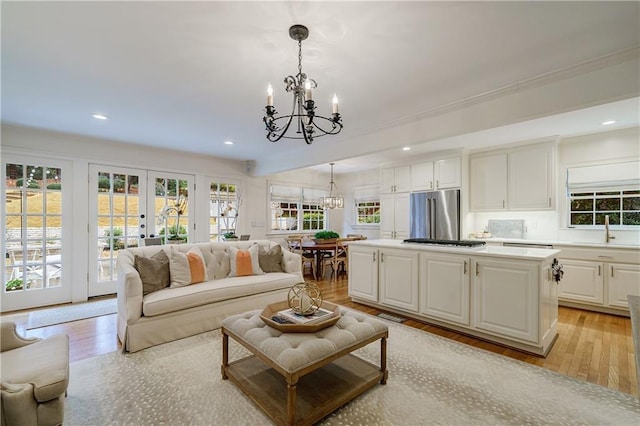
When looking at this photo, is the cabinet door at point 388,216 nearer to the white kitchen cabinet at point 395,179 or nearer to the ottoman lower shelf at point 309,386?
the white kitchen cabinet at point 395,179

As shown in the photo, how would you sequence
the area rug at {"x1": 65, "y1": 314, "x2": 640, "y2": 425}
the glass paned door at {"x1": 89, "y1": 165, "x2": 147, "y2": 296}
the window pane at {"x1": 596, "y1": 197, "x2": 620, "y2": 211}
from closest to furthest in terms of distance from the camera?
1. the area rug at {"x1": 65, "y1": 314, "x2": 640, "y2": 425}
2. the window pane at {"x1": 596, "y1": 197, "x2": 620, "y2": 211}
3. the glass paned door at {"x1": 89, "y1": 165, "x2": 147, "y2": 296}

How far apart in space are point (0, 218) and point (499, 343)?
614 centimetres

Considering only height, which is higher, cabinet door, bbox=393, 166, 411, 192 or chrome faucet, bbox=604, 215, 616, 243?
cabinet door, bbox=393, 166, 411, 192

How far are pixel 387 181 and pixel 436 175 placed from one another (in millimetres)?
1059

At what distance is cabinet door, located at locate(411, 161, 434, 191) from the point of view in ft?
17.4

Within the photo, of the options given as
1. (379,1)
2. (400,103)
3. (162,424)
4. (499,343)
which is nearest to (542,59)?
(400,103)

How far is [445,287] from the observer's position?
312 cm

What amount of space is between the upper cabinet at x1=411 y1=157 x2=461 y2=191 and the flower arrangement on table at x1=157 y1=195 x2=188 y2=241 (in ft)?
14.4

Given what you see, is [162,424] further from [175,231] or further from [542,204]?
[542,204]

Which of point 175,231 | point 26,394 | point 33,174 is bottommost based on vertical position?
point 26,394

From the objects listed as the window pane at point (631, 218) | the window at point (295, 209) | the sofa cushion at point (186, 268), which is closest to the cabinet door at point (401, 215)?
the window at point (295, 209)

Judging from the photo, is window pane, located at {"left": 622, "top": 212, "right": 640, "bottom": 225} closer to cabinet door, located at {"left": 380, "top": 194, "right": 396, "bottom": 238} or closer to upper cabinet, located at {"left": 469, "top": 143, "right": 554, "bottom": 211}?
upper cabinet, located at {"left": 469, "top": 143, "right": 554, "bottom": 211}

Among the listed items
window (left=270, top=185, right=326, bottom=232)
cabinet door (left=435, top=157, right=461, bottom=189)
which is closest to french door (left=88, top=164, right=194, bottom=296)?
window (left=270, top=185, right=326, bottom=232)

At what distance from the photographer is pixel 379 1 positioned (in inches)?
63.8
